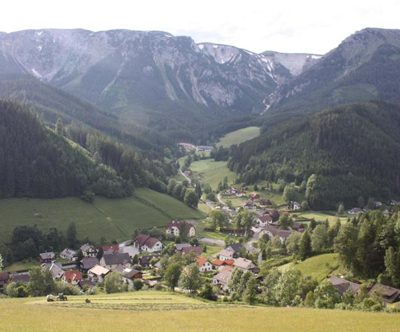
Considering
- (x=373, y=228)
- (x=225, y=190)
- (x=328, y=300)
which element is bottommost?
(x=225, y=190)

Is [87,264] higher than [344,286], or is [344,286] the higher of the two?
[344,286]

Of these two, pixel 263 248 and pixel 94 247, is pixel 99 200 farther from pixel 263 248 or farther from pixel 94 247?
pixel 263 248

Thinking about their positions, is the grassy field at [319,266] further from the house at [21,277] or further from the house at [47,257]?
the house at [47,257]

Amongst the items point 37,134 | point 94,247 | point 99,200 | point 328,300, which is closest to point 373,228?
point 328,300

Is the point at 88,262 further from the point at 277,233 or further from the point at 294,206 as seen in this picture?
the point at 294,206

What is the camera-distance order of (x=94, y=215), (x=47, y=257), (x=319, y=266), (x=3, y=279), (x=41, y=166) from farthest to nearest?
(x=41, y=166) < (x=94, y=215) < (x=47, y=257) < (x=3, y=279) < (x=319, y=266)

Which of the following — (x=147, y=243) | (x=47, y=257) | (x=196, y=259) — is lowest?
(x=147, y=243)

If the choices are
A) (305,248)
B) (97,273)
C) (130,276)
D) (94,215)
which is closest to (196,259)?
(130,276)
